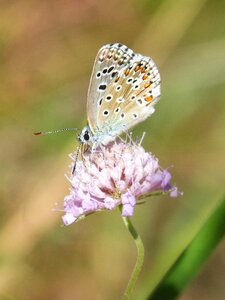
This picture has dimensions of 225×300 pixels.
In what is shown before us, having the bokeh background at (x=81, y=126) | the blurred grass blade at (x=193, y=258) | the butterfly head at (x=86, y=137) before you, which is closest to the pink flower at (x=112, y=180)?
the butterfly head at (x=86, y=137)

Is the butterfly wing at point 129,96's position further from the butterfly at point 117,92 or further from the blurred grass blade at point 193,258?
the blurred grass blade at point 193,258

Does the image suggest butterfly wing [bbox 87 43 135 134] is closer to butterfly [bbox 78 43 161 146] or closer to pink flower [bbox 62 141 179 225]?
butterfly [bbox 78 43 161 146]

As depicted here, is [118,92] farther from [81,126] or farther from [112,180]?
→ [81,126]

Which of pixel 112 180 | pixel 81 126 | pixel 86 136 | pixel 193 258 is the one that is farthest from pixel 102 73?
pixel 81 126

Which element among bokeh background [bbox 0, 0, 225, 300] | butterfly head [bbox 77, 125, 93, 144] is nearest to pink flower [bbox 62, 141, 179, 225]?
butterfly head [bbox 77, 125, 93, 144]

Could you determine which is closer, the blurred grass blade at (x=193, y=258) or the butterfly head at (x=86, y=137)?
the blurred grass blade at (x=193, y=258)

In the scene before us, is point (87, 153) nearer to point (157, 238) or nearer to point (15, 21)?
point (157, 238)
